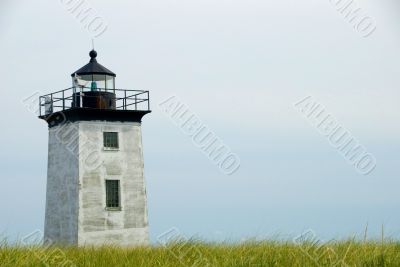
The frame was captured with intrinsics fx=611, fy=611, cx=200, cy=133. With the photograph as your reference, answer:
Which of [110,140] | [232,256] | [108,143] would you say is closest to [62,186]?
[108,143]

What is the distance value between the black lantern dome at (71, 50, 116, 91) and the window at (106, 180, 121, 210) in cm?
370

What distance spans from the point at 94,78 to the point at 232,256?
14.6 metres

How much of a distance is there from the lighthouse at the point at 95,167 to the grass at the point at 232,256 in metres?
9.49

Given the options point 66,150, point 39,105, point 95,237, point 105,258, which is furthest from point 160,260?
point 39,105

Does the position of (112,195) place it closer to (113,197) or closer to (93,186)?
(113,197)

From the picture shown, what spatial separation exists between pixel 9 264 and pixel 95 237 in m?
12.2

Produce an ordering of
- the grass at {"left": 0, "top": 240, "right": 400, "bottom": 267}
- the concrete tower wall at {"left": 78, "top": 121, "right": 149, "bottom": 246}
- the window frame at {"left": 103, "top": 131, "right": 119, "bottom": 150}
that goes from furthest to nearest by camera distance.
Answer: the window frame at {"left": 103, "top": 131, "right": 119, "bottom": 150} → the concrete tower wall at {"left": 78, "top": 121, "right": 149, "bottom": 246} → the grass at {"left": 0, "top": 240, "right": 400, "bottom": 267}

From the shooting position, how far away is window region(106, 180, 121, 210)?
900 inches

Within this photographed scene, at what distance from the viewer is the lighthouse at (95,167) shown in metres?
22.4

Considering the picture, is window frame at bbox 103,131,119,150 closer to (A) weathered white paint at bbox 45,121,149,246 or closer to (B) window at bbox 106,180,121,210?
(A) weathered white paint at bbox 45,121,149,246

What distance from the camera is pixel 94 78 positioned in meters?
24.0

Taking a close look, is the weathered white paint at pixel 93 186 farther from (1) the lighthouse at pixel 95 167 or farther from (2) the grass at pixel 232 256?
(2) the grass at pixel 232 256

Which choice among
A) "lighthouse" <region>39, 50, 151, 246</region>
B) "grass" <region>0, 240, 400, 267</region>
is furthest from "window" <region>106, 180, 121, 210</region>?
"grass" <region>0, 240, 400, 267</region>

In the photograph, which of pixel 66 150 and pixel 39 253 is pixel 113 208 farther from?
pixel 39 253
